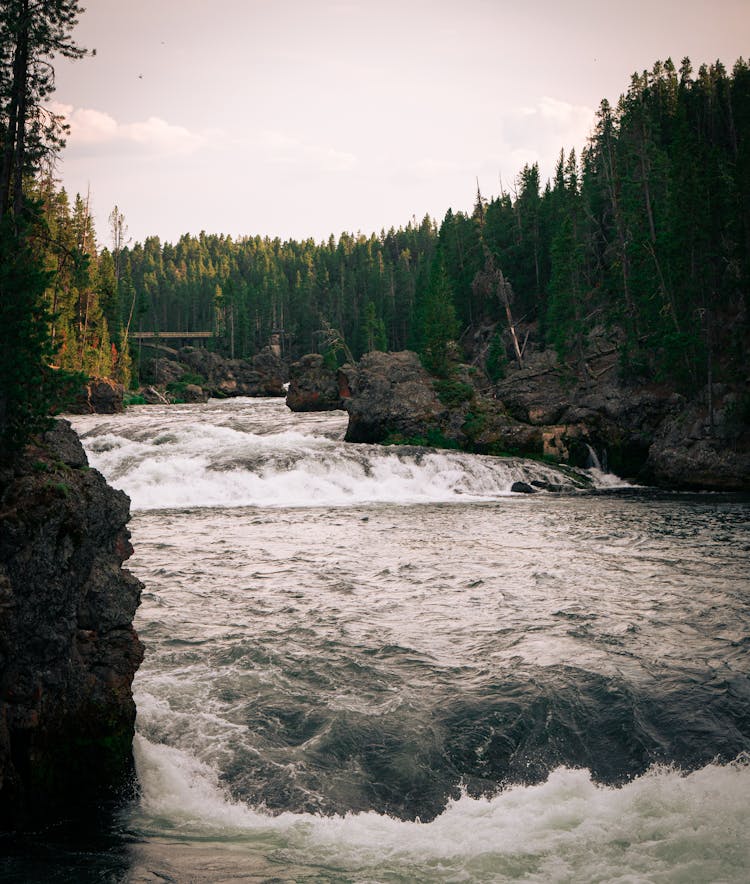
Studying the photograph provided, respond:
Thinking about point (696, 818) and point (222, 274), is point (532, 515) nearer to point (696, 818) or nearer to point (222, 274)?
point (696, 818)

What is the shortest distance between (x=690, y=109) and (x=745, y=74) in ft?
19.5

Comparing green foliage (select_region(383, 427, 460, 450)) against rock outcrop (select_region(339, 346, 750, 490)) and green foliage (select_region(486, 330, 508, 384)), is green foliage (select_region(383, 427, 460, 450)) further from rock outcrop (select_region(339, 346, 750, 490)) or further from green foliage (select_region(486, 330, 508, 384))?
green foliage (select_region(486, 330, 508, 384))

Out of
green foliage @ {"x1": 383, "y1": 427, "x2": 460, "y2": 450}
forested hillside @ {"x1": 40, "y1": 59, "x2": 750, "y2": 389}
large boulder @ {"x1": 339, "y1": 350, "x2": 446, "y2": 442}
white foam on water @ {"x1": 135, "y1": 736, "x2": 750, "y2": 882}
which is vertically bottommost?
white foam on water @ {"x1": 135, "y1": 736, "x2": 750, "y2": 882}

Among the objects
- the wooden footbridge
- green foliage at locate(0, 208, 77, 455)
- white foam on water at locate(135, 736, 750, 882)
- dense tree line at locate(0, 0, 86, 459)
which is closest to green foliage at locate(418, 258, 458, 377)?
dense tree line at locate(0, 0, 86, 459)

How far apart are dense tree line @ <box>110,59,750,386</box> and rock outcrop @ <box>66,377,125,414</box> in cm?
2234

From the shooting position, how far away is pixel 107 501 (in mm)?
9070

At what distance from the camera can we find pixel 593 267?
69.0 m

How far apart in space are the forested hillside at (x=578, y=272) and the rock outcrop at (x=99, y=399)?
8.99ft

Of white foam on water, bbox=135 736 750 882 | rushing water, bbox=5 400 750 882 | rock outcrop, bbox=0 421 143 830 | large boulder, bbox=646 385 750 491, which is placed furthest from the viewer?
large boulder, bbox=646 385 750 491

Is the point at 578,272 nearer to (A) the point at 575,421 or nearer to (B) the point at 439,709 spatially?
(A) the point at 575,421

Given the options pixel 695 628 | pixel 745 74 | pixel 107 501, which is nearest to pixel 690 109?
pixel 745 74

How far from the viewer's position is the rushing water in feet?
22.2

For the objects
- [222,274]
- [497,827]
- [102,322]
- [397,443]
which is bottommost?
[497,827]

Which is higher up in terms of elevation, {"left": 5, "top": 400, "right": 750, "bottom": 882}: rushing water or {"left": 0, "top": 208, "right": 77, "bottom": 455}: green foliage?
{"left": 0, "top": 208, "right": 77, "bottom": 455}: green foliage
